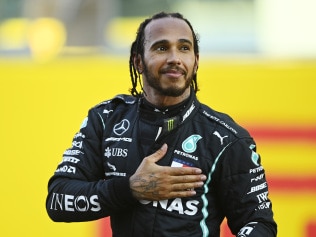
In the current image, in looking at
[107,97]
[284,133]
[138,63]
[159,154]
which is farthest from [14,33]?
[159,154]

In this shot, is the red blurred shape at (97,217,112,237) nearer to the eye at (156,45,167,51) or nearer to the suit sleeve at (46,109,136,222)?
the suit sleeve at (46,109,136,222)

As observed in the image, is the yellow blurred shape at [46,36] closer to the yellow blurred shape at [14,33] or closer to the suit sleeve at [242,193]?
the yellow blurred shape at [14,33]

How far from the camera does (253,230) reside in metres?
2.61

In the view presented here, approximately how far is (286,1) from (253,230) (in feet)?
11.7

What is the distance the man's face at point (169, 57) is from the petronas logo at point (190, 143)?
163 mm

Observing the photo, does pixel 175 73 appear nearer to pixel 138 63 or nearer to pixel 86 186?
pixel 138 63

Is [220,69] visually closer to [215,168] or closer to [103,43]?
[103,43]

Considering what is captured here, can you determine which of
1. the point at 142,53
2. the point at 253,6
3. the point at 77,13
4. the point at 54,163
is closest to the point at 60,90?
the point at 54,163

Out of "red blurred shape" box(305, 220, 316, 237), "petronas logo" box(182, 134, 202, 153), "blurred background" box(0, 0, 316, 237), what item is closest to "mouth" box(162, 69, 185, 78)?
"petronas logo" box(182, 134, 202, 153)

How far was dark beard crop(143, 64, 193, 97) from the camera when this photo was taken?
8.82 ft

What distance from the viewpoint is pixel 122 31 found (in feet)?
19.1

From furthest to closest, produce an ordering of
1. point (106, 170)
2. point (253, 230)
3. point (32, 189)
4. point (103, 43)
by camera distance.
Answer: point (103, 43) < point (32, 189) < point (106, 170) < point (253, 230)

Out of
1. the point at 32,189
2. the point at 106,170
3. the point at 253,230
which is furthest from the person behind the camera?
the point at 32,189

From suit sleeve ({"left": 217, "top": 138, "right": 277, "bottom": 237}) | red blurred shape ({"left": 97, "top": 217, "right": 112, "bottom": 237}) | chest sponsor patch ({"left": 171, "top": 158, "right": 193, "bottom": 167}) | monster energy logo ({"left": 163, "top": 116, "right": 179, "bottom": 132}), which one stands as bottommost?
red blurred shape ({"left": 97, "top": 217, "right": 112, "bottom": 237})
